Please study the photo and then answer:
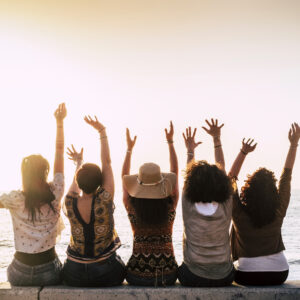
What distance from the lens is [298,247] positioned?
74.3 feet

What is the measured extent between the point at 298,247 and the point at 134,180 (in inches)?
802

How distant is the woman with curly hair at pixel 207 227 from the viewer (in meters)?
4.44

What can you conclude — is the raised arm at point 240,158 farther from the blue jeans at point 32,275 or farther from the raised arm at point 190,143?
the blue jeans at point 32,275

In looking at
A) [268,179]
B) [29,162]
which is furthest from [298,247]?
[29,162]

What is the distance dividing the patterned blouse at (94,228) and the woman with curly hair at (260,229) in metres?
1.47

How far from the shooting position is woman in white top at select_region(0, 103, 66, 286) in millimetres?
4414

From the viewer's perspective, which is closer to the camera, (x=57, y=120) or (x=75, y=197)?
(x=75, y=197)

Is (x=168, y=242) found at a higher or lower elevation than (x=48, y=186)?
lower

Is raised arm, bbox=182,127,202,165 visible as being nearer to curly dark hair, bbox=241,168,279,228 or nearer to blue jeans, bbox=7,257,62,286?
curly dark hair, bbox=241,168,279,228

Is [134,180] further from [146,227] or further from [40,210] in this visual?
[40,210]

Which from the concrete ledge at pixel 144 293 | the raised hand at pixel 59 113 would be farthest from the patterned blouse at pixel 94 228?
the raised hand at pixel 59 113

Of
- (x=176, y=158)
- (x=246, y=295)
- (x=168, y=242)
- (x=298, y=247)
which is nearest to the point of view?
(x=246, y=295)

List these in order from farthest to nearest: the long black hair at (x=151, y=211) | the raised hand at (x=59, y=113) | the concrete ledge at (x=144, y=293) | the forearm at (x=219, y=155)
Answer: the forearm at (x=219, y=155) < the raised hand at (x=59, y=113) < the long black hair at (x=151, y=211) < the concrete ledge at (x=144, y=293)

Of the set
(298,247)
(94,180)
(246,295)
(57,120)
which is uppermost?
(57,120)
